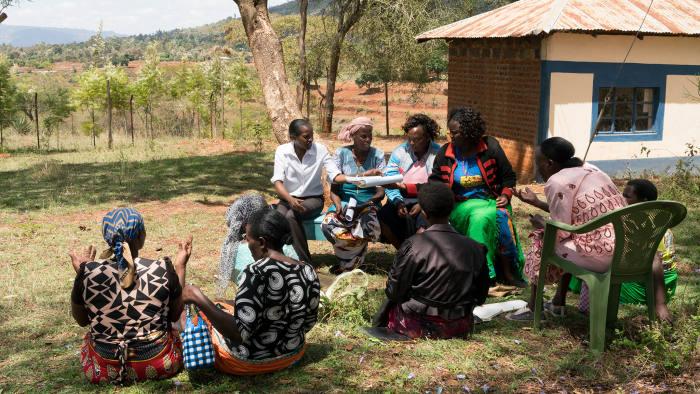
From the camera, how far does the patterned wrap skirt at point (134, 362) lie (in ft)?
12.0

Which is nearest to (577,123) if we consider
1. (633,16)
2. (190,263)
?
(633,16)

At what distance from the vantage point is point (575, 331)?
459 centimetres

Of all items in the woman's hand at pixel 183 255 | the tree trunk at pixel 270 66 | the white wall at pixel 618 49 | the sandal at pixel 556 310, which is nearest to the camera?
the woman's hand at pixel 183 255

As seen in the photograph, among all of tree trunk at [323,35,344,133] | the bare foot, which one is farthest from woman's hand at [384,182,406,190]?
tree trunk at [323,35,344,133]

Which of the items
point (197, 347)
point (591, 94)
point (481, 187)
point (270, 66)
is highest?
point (270, 66)

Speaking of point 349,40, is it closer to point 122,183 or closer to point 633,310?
point 122,183

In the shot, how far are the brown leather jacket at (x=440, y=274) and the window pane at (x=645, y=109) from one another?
9966 millimetres

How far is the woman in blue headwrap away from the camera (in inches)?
138

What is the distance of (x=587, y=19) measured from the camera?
37.4ft

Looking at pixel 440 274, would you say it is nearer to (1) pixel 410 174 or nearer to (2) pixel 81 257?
(2) pixel 81 257

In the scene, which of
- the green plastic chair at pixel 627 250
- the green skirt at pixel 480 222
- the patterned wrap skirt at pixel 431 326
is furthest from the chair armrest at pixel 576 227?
the green skirt at pixel 480 222

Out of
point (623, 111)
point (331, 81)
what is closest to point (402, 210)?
point (623, 111)

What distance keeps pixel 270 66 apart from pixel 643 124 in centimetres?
743

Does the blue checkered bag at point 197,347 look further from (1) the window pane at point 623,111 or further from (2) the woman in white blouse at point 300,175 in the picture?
(1) the window pane at point 623,111
